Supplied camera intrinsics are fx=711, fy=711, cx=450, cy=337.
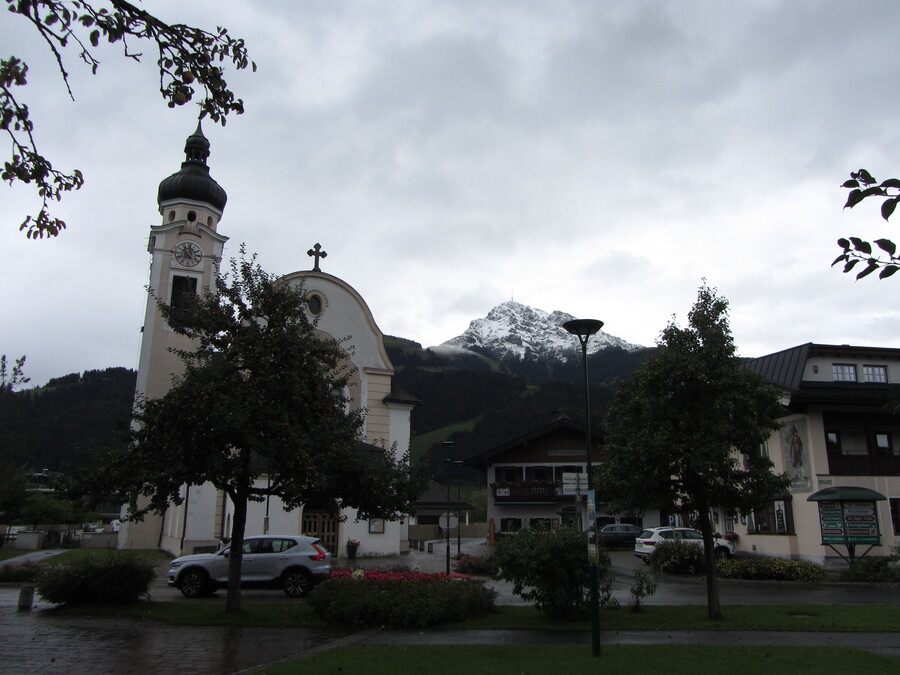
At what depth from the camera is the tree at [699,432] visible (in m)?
15.0

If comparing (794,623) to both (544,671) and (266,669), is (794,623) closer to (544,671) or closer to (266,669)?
(544,671)

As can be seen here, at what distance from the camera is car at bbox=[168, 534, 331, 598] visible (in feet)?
62.4

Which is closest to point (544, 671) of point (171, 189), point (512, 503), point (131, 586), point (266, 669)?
point (266, 669)

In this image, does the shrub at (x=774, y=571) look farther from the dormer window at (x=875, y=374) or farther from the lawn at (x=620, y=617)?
the dormer window at (x=875, y=374)

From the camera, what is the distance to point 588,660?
10617 mm

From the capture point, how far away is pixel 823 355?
3212cm

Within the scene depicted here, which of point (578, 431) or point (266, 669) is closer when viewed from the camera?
point (266, 669)

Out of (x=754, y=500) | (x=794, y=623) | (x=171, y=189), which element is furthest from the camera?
(x=171, y=189)

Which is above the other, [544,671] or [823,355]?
[823,355]

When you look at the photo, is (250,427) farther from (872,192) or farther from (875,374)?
(875,374)

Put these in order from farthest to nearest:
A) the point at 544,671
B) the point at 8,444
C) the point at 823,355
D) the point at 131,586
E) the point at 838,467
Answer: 1. the point at 8,444
2. the point at 823,355
3. the point at 838,467
4. the point at 131,586
5. the point at 544,671

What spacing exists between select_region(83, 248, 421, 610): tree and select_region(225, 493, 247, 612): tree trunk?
24mm

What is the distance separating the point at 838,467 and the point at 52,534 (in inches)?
1779

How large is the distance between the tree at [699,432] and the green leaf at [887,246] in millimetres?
11601
